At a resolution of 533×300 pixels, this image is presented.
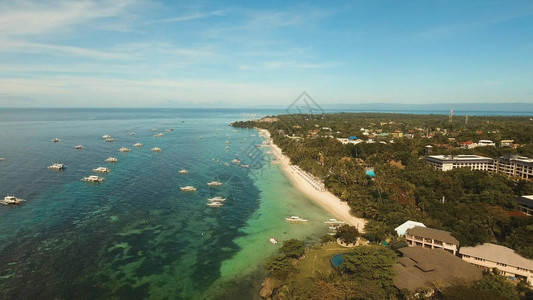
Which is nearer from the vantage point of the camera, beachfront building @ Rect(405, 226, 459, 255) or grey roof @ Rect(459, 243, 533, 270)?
grey roof @ Rect(459, 243, 533, 270)

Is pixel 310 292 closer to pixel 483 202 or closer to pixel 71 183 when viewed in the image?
pixel 483 202

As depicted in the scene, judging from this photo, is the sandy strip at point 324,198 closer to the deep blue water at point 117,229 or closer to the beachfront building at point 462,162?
the deep blue water at point 117,229

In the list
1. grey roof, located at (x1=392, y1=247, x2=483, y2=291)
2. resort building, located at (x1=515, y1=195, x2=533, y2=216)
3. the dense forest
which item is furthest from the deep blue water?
resort building, located at (x1=515, y1=195, x2=533, y2=216)

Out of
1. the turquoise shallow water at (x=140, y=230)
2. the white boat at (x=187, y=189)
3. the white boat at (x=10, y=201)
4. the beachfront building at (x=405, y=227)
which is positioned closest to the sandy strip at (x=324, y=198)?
the turquoise shallow water at (x=140, y=230)

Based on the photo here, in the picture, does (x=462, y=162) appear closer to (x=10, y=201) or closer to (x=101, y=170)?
(x=101, y=170)

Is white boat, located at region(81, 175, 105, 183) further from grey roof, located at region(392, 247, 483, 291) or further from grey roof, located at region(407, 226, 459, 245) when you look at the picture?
grey roof, located at region(392, 247, 483, 291)

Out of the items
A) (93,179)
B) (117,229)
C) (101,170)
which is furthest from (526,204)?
(101,170)

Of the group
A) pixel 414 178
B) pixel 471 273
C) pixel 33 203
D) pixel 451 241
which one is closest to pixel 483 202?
pixel 414 178
